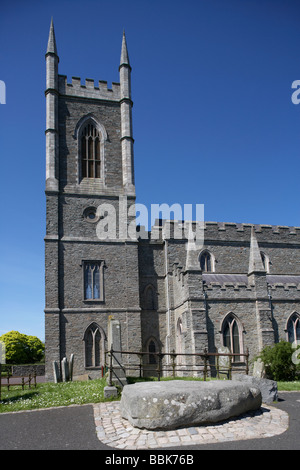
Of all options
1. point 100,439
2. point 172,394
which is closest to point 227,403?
point 172,394

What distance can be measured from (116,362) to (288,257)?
1792 cm

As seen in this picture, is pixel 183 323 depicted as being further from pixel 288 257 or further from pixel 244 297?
pixel 288 257

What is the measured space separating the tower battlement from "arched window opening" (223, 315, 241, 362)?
17.4m

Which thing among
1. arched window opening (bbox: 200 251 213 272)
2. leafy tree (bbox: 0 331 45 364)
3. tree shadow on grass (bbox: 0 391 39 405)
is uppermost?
arched window opening (bbox: 200 251 213 272)

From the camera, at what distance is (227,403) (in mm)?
8055

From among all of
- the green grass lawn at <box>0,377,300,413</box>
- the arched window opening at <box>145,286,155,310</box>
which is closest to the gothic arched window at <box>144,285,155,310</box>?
the arched window opening at <box>145,286,155,310</box>

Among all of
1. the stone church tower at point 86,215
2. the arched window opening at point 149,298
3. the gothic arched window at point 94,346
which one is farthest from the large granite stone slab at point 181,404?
the arched window opening at point 149,298

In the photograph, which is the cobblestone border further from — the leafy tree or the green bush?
the leafy tree

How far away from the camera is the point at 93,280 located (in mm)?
23438

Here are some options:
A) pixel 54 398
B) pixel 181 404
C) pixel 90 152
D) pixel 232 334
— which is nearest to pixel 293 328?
pixel 232 334

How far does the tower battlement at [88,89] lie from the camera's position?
2644 centimetres

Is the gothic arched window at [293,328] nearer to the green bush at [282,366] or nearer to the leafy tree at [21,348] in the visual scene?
the green bush at [282,366]

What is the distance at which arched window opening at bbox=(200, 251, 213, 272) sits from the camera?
2491cm

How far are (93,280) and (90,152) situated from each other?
901 cm
